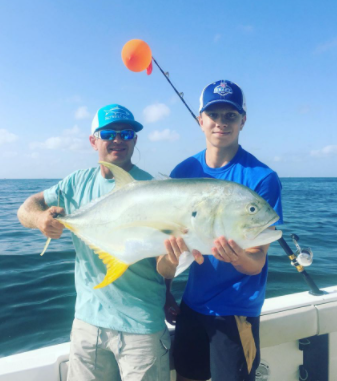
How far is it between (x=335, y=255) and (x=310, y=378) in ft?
20.4

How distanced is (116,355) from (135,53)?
2.71 meters

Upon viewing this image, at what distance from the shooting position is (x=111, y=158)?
8.67 ft

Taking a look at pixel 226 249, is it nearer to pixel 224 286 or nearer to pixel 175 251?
pixel 175 251

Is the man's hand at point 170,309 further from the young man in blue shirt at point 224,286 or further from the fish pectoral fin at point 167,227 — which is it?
the fish pectoral fin at point 167,227

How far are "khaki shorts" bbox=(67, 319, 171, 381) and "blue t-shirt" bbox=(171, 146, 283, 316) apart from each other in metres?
0.42

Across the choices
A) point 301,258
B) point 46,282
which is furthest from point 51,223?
point 46,282

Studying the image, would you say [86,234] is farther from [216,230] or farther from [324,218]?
[324,218]

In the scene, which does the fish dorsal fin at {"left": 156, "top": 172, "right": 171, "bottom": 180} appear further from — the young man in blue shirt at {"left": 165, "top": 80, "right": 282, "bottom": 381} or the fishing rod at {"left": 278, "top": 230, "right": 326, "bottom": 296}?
the fishing rod at {"left": 278, "top": 230, "right": 326, "bottom": 296}

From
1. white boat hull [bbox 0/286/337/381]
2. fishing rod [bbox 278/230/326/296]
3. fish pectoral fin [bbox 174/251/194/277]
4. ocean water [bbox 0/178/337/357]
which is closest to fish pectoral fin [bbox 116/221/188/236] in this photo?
fish pectoral fin [bbox 174/251/194/277]

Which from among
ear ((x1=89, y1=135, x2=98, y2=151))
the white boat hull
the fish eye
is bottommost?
the white boat hull

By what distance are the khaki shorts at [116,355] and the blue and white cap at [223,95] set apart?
5.89 feet

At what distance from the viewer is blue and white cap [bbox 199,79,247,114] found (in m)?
2.41

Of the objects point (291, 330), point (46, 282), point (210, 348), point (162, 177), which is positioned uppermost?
point (162, 177)

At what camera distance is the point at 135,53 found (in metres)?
3.17
